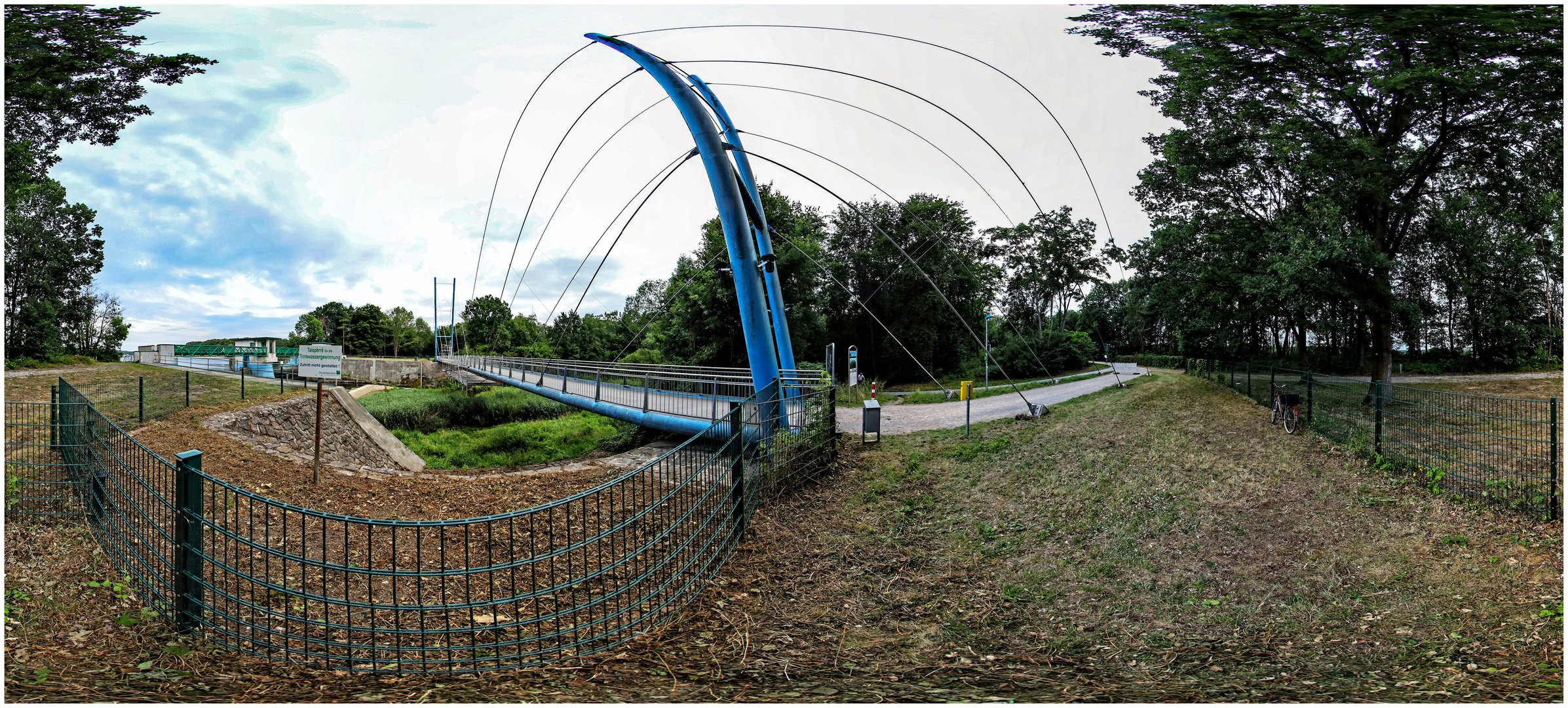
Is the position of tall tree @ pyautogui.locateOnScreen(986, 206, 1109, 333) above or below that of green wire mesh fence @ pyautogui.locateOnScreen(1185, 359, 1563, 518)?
above

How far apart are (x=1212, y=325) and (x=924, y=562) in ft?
36.7

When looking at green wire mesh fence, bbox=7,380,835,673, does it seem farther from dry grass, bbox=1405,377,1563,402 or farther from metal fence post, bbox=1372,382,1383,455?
dry grass, bbox=1405,377,1563,402

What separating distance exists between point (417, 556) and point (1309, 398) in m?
12.2

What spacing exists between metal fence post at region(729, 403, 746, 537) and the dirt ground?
291 millimetres

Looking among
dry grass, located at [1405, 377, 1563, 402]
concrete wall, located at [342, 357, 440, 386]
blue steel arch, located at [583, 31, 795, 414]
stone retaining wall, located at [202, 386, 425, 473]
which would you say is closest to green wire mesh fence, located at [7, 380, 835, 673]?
blue steel arch, located at [583, 31, 795, 414]

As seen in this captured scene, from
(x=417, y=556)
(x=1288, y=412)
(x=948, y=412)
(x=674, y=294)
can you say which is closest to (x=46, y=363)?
(x=674, y=294)

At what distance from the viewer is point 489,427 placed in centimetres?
2562

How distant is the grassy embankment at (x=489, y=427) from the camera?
827 inches

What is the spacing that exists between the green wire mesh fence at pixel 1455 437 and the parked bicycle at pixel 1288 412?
0.78ft

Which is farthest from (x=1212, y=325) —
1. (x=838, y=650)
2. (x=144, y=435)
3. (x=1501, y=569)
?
(x=144, y=435)

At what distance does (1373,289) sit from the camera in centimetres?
1178

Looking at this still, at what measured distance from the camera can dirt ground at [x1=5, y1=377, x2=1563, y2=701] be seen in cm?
386

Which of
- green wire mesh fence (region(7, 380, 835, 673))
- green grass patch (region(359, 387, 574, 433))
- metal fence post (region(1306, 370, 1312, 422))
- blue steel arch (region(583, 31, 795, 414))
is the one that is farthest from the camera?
green grass patch (region(359, 387, 574, 433))

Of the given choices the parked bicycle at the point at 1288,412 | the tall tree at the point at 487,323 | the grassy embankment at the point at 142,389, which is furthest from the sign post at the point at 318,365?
the tall tree at the point at 487,323
